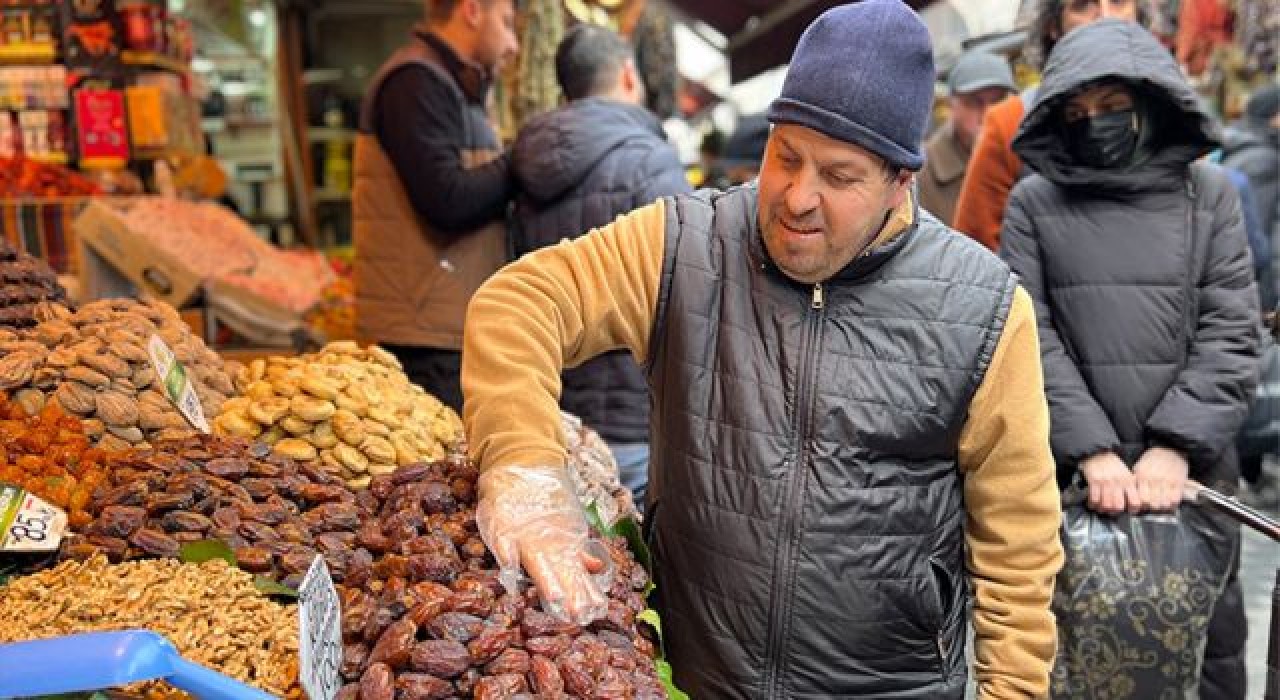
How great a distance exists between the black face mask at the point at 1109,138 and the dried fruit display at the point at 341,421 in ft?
5.19

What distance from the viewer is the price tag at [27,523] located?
1666 mm

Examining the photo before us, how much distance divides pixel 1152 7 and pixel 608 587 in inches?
111

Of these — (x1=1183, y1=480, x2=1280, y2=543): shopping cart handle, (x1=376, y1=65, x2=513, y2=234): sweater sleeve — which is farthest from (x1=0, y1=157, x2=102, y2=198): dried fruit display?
(x1=1183, y1=480, x2=1280, y2=543): shopping cart handle

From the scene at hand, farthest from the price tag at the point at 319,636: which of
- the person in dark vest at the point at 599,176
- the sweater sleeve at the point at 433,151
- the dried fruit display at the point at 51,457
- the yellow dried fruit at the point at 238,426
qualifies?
the sweater sleeve at the point at 433,151

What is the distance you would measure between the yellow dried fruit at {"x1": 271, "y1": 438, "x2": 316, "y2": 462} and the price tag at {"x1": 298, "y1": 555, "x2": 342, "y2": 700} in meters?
0.68

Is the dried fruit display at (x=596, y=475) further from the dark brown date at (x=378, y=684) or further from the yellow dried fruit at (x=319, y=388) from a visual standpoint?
the dark brown date at (x=378, y=684)

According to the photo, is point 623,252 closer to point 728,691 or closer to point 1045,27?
point 728,691

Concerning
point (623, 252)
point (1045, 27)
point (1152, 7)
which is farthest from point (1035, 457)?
point (1152, 7)

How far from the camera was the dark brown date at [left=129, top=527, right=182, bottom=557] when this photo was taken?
169 centimetres

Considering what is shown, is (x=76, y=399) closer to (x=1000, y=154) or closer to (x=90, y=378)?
(x=90, y=378)

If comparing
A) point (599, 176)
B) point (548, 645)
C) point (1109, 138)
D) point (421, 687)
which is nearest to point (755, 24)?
point (599, 176)

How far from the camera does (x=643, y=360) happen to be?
6.26 feet

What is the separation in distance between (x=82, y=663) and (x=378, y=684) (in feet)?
1.17

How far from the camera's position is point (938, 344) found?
1735mm
